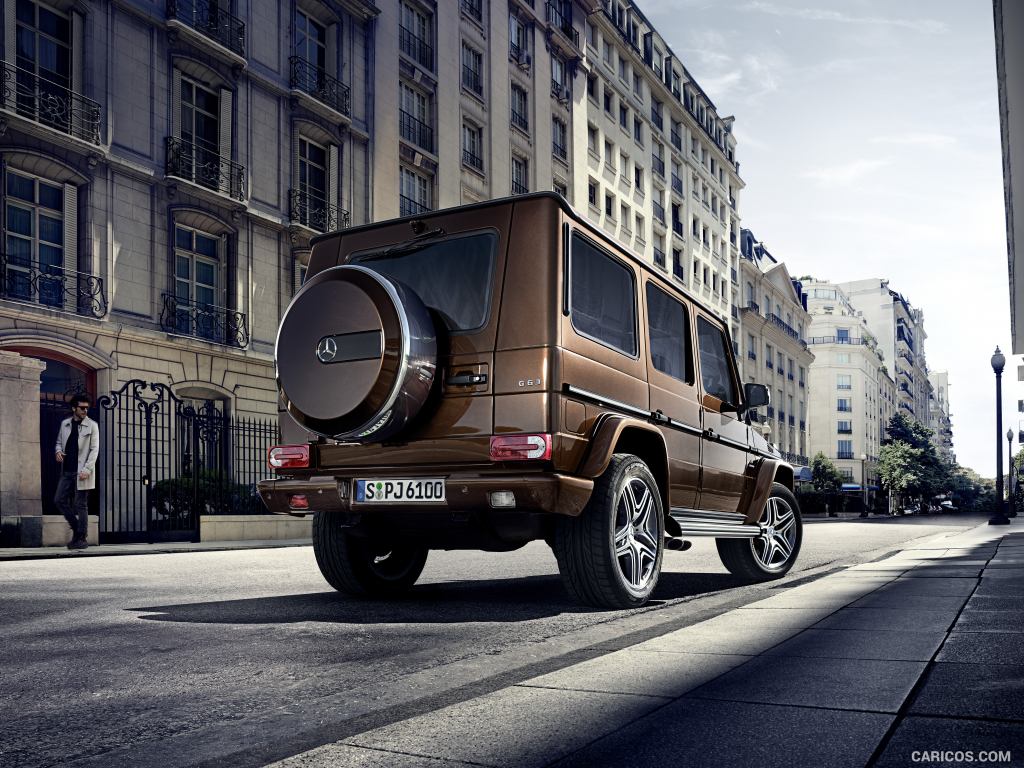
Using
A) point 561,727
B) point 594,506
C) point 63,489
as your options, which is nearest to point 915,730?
point 561,727

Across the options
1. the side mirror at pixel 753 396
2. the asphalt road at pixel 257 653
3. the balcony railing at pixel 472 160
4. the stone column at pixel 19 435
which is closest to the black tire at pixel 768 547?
the asphalt road at pixel 257 653

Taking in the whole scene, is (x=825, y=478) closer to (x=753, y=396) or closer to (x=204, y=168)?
(x=204, y=168)

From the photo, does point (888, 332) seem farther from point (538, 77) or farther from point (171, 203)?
point (171, 203)

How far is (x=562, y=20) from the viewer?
129ft

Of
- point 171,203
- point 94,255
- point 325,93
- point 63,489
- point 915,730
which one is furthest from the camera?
point 325,93

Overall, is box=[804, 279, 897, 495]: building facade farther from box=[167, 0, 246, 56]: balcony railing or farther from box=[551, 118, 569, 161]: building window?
box=[167, 0, 246, 56]: balcony railing

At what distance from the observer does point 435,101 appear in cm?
2994

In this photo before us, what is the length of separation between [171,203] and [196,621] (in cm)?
1737

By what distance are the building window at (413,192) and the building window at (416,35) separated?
3.61 metres

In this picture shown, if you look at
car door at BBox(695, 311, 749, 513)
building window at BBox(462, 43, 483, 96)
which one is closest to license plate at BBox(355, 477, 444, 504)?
car door at BBox(695, 311, 749, 513)

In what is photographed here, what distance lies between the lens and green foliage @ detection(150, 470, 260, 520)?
1553 cm

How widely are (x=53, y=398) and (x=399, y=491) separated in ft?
48.3

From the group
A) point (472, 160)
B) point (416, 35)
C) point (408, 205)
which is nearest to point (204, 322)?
point (408, 205)

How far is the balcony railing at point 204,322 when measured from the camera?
66.3 ft
